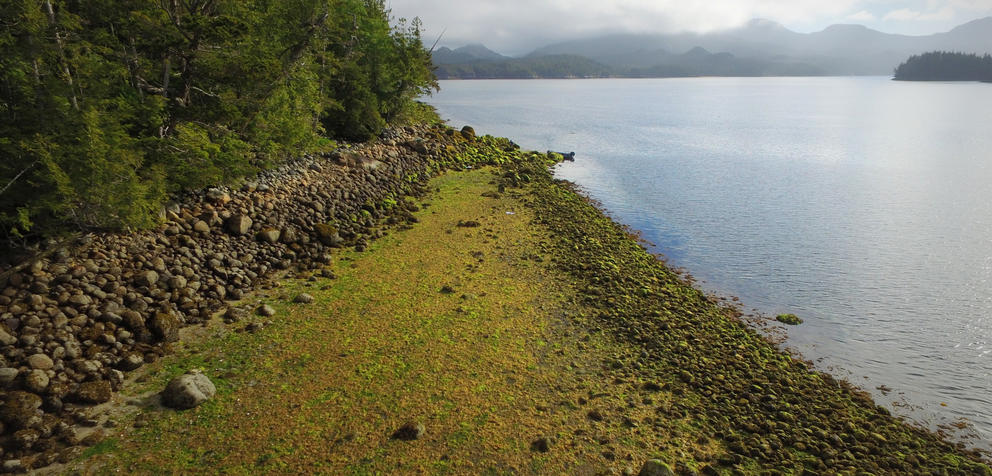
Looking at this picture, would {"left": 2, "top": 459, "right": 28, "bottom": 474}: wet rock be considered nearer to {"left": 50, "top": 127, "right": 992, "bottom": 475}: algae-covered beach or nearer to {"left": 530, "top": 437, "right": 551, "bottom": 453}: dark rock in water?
{"left": 50, "top": 127, "right": 992, "bottom": 475}: algae-covered beach

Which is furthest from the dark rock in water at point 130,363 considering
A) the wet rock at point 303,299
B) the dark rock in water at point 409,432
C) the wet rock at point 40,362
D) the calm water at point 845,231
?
the calm water at point 845,231

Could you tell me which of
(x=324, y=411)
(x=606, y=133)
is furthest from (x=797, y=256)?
(x=606, y=133)

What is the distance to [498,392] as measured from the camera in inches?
403

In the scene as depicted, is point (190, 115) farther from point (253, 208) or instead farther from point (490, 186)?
point (490, 186)

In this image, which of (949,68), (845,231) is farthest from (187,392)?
(949,68)

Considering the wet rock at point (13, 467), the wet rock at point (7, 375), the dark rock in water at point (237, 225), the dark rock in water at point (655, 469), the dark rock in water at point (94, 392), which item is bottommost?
the dark rock in water at point (655, 469)

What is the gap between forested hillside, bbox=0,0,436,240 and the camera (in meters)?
10.9

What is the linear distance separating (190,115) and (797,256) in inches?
938

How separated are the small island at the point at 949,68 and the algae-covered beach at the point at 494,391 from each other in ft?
747

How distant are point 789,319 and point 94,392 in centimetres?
1754

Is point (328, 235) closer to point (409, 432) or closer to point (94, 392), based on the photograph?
point (94, 392)

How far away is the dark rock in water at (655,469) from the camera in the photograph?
8.12 m

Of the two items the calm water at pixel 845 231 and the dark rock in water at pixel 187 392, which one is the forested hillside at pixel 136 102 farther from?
the calm water at pixel 845 231

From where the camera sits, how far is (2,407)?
8.22m
